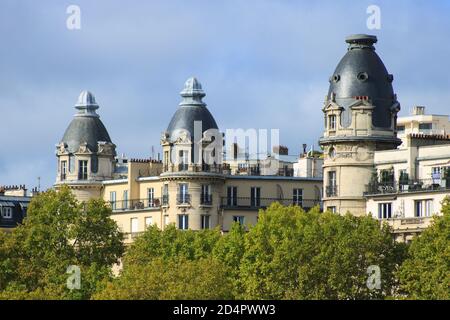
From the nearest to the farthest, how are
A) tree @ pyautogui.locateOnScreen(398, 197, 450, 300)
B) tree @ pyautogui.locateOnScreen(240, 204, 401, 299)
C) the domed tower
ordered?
1. tree @ pyautogui.locateOnScreen(398, 197, 450, 300)
2. tree @ pyautogui.locateOnScreen(240, 204, 401, 299)
3. the domed tower

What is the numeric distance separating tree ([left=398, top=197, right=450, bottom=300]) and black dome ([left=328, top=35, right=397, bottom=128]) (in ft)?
76.8

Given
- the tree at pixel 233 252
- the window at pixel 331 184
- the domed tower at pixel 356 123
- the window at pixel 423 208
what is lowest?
the tree at pixel 233 252

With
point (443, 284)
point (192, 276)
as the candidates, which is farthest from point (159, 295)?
point (443, 284)

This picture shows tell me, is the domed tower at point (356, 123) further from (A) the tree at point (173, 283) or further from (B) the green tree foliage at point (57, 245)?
(B) the green tree foliage at point (57, 245)

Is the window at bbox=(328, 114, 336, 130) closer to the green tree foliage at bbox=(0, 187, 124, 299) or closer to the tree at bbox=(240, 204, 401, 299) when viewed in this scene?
the tree at bbox=(240, 204, 401, 299)

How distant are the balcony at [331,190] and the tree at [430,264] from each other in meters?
24.3

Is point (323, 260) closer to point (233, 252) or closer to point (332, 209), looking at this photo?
point (233, 252)

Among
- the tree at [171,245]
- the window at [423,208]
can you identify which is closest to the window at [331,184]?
the tree at [171,245]

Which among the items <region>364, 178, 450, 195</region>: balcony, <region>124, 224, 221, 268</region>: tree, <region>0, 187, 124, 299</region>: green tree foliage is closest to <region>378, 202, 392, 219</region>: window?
<region>364, 178, 450, 195</region>: balcony

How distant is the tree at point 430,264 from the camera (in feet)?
509

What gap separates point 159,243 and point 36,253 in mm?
9572

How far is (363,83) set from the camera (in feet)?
612

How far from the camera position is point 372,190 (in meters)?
185

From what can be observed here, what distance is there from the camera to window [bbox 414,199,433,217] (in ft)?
577
